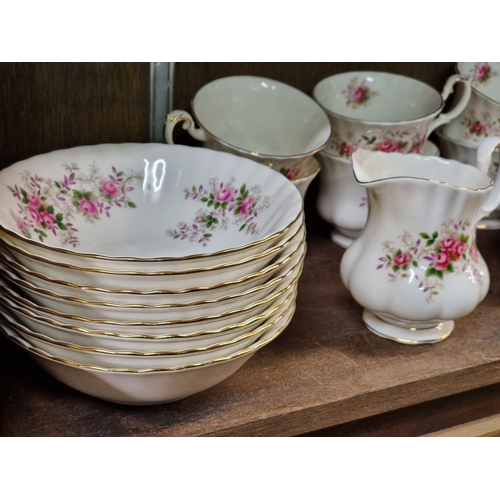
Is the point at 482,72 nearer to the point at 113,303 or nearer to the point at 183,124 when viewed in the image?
the point at 183,124

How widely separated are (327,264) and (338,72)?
0.24 m

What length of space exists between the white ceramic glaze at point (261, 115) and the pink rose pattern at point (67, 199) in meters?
0.13

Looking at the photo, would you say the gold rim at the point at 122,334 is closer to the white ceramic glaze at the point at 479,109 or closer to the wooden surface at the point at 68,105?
the wooden surface at the point at 68,105

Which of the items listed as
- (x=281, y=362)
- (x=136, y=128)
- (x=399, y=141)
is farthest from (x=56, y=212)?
(x=399, y=141)

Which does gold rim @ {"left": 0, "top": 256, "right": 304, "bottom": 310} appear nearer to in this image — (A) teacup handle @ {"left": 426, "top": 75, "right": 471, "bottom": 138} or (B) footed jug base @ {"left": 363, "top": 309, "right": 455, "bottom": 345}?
(B) footed jug base @ {"left": 363, "top": 309, "right": 455, "bottom": 345}

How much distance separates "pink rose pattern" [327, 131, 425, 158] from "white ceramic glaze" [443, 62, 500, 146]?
0.36 ft

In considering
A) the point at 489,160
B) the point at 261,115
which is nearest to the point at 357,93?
the point at 261,115

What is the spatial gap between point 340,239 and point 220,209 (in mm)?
212

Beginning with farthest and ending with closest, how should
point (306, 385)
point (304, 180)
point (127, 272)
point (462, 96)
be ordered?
point (462, 96), point (304, 180), point (306, 385), point (127, 272)

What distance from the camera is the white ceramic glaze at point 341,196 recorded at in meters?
0.83

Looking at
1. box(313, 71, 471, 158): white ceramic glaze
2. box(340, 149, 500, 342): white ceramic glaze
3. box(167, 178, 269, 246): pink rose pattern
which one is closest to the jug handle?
box(340, 149, 500, 342): white ceramic glaze

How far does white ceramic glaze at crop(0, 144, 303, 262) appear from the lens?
678 mm

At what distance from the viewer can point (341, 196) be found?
840 mm

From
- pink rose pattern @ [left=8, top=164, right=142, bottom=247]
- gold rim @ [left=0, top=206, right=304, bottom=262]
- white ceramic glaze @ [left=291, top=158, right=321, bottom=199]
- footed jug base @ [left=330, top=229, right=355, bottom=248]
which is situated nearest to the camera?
gold rim @ [left=0, top=206, right=304, bottom=262]
